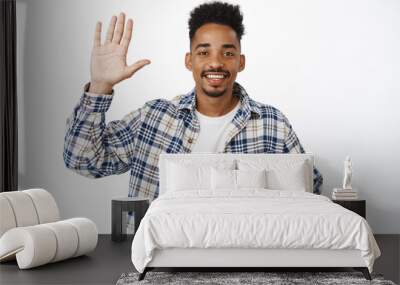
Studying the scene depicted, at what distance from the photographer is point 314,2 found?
7297mm

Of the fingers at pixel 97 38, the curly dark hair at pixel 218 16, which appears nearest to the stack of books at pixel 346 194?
the curly dark hair at pixel 218 16

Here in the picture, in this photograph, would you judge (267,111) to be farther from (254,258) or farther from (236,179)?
(254,258)

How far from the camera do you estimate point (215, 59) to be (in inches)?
276

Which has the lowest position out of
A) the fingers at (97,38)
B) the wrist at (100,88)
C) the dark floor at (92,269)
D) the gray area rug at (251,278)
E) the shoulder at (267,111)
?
the dark floor at (92,269)

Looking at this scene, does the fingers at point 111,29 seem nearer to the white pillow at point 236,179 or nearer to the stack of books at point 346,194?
the white pillow at point 236,179

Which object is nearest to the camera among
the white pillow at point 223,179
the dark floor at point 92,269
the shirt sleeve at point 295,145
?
the dark floor at point 92,269

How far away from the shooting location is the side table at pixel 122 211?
22.3 feet

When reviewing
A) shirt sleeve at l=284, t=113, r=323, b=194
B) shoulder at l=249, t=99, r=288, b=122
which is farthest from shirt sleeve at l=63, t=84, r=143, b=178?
shirt sleeve at l=284, t=113, r=323, b=194

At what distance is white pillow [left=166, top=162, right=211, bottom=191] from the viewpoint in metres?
6.38

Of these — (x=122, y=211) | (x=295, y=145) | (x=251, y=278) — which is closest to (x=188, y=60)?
(x=295, y=145)

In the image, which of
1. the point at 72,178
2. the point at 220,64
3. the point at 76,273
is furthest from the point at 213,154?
the point at 76,273

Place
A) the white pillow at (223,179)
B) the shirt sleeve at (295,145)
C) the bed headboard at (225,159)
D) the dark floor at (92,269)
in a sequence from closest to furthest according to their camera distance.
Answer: the dark floor at (92,269), the white pillow at (223,179), the bed headboard at (225,159), the shirt sleeve at (295,145)

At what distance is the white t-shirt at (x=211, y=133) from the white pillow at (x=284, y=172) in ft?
1.24

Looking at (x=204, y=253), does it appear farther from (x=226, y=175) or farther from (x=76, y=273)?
(x=226, y=175)
